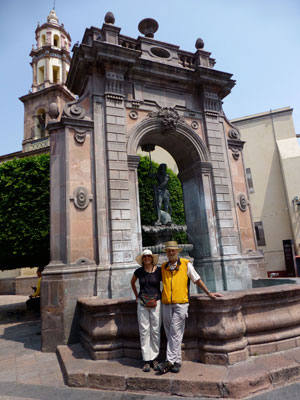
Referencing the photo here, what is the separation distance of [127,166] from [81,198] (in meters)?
1.51

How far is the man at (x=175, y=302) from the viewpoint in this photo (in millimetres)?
3924

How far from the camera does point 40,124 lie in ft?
92.3

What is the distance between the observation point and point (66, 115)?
7418 mm

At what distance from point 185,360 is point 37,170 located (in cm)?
1114

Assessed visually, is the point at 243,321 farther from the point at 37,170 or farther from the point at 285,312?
the point at 37,170

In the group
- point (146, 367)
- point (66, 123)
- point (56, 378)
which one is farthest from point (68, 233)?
point (146, 367)

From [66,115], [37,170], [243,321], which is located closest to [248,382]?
[243,321]

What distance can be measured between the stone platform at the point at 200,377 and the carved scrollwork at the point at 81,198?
3.58 metres

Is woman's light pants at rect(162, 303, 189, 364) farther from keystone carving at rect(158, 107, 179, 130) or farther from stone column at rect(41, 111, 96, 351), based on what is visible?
keystone carving at rect(158, 107, 179, 130)

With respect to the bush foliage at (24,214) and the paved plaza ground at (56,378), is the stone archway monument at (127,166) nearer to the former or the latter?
the paved plaza ground at (56,378)

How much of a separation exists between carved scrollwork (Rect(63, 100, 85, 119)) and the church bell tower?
18.4m

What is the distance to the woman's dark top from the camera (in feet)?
14.0

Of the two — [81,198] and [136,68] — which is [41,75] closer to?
[136,68]

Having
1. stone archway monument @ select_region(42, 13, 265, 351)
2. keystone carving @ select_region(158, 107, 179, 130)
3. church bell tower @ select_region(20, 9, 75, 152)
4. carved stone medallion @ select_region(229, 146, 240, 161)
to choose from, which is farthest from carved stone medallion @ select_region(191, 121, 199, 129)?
church bell tower @ select_region(20, 9, 75, 152)
